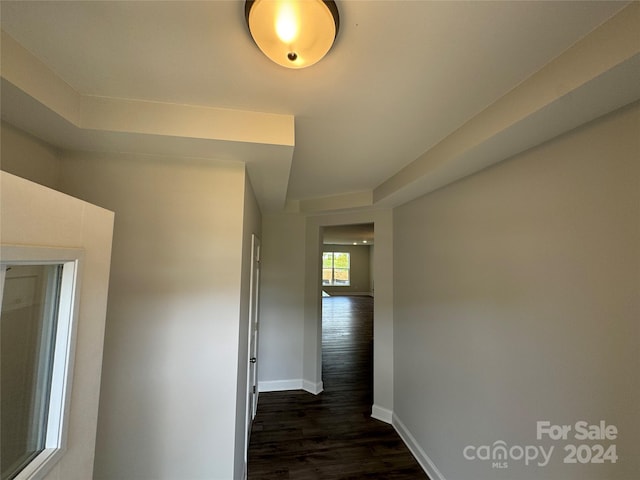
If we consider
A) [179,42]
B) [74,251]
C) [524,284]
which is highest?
[179,42]

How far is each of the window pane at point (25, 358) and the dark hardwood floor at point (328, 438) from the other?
2156mm

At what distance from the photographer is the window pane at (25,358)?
0.69m

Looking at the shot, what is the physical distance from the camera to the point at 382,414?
314cm

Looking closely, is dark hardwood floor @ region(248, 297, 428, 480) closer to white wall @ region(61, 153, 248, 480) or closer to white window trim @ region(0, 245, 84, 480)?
white wall @ region(61, 153, 248, 480)

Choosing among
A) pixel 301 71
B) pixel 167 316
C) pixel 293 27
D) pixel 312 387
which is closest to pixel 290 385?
pixel 312 387

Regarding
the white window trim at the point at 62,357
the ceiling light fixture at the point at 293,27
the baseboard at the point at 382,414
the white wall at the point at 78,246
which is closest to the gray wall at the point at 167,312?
the white wall at the point at 78,246

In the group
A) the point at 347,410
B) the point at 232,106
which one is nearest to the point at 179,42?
the point at 232,106

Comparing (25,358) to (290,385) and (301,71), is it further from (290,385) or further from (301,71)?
(290,385)

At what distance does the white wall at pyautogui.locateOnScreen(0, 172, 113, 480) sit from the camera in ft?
2.15

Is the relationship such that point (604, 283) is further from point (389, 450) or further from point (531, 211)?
point (389, 450)

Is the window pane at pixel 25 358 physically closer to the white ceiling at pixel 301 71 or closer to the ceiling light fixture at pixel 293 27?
the white ceiling at pixel 301 71

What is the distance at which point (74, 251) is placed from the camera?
0.83 metres

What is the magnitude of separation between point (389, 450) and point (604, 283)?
2468 mm

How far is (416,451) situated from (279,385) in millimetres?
1978
